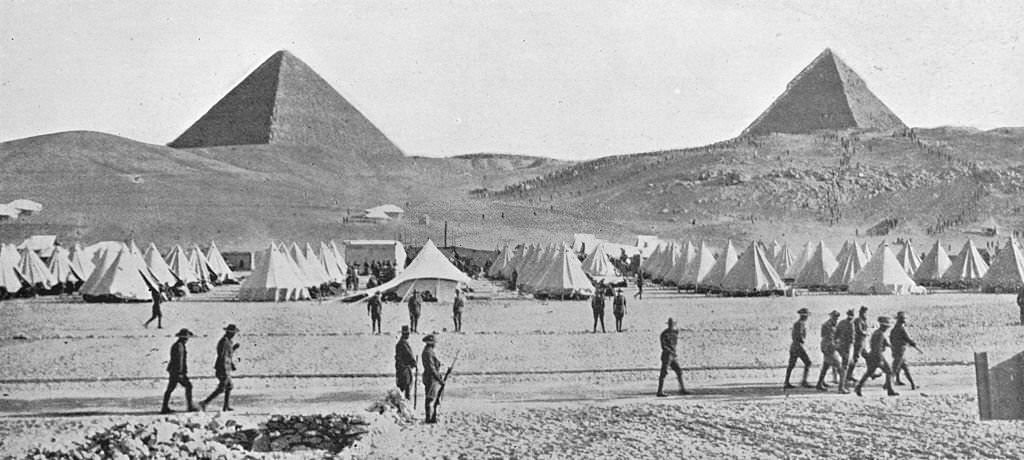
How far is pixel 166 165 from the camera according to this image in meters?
74.4

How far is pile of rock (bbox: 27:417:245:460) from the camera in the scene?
7691mm

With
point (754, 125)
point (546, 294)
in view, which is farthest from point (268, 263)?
point (754, 125)

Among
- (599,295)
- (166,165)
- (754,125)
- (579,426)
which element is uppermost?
(754,125)

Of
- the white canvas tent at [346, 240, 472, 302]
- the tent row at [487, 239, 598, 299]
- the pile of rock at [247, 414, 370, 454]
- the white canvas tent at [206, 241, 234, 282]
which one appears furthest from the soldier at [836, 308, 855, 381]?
the white canvas tent at [206, 241, 234, 282]

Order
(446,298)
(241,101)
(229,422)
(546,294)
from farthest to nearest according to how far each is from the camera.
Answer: (241,101), (546,294), (446,298), (229,422)

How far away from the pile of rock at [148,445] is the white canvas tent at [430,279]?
13.5 metres

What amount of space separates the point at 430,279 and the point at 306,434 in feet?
43.8

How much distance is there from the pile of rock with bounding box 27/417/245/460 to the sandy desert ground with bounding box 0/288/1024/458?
370 mm

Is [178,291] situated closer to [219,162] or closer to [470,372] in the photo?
[470,372]

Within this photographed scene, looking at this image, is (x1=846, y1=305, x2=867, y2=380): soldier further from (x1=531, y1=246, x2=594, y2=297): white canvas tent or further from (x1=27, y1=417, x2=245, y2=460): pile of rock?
(x1=531, y1=246, x2=594, y2=297): white canvas tent

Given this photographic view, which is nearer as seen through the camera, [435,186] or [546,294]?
[546,294]

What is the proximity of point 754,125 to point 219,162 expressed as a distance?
161ft

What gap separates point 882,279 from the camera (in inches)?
937

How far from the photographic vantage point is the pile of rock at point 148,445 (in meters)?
7.69
